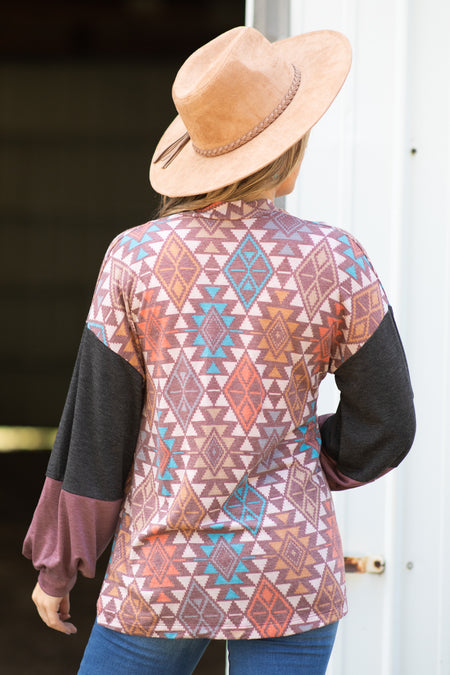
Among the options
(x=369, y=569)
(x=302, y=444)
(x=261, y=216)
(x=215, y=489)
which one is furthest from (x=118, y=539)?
(x=369, y=569)

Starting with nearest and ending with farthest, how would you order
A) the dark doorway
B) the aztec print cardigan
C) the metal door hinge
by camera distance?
the aztec print cardigan, the metal door hinge, the dark doorway

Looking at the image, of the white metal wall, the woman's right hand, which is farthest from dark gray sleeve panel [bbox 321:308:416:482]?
the white metal wall

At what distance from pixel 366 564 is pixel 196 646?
0.86 meters

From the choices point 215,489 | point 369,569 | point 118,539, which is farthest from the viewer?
point 369,569

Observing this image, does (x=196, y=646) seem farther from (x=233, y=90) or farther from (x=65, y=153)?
(x=65, y=153)

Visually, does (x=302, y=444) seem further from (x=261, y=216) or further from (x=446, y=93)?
(x=446, y=93)

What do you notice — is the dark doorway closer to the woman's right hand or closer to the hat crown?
the woman's right hand

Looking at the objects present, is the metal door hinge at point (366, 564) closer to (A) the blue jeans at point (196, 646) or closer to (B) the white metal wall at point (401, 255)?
(B) the white metal wall at point (401, 255)

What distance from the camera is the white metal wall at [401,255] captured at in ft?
6.54

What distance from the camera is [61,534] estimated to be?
4.07 feet

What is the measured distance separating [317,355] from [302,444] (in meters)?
0.13

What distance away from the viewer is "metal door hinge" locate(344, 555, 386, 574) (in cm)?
199

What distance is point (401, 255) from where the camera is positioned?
1986 mm

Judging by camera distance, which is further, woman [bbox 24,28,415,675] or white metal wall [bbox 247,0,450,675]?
white metal wall [bbox 247,0,450,675]
